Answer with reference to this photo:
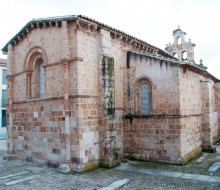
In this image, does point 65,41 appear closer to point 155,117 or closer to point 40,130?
point 40,130

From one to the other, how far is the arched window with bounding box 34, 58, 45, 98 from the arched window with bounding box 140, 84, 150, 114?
4458 mm

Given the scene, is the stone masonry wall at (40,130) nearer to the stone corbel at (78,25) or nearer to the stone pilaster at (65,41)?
the stone pilaster at (65,41)

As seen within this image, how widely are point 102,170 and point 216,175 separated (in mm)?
3914

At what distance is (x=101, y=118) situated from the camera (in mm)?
9508

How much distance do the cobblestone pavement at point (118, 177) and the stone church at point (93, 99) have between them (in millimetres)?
511

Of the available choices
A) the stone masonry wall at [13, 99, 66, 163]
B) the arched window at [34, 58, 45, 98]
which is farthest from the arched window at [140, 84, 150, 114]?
the arched window at [34, 58, 45, 98]

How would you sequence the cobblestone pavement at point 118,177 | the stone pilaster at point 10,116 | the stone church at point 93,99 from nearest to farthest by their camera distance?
the cobblestone pavement at point 118,177 → the stone church at point 93,99 → the stone pilaster at point 10,116

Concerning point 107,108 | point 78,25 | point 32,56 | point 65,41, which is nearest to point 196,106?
point 107,108

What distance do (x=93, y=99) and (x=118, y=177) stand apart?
3043mm

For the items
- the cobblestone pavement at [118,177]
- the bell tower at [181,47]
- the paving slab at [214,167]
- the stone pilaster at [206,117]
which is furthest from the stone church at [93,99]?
the bell tower at [181,47]

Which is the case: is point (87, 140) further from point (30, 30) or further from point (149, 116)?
point (30, 30)

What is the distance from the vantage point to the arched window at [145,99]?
10664mm

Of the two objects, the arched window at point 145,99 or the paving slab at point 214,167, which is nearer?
the paving slab at point 214,167

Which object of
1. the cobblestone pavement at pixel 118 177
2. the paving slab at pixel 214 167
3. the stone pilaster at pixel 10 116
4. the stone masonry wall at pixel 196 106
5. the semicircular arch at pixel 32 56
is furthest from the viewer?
the stone pilaster at pixel 10 116
